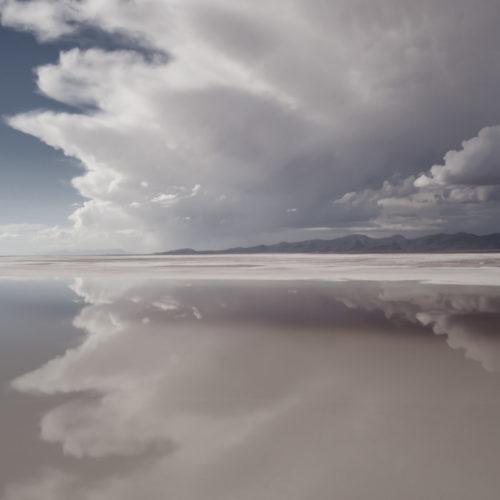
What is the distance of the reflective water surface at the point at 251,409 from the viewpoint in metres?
4.43

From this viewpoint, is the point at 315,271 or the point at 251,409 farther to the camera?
the point at 315,271

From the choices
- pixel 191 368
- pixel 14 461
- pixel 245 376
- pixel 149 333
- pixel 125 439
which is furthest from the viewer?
pixel 149 333

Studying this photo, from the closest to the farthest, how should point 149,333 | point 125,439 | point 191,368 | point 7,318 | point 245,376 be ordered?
point 125,439
point 245,376
point 191,368
point 149,333
point 7,318

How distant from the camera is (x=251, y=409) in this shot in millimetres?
6375

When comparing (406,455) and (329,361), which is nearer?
(406,455)

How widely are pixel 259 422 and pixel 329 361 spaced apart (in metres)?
3.61

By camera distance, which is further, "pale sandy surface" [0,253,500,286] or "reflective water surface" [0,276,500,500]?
"pale sandy surface" [0,253,500,286]

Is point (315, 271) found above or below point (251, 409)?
below

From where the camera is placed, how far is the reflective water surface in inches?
174

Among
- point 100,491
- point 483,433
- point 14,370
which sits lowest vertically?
point 483,433

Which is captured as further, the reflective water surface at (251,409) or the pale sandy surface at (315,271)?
the pale sandy surface at (315,271)

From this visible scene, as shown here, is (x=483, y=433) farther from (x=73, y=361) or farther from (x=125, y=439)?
(x=73, y=361)

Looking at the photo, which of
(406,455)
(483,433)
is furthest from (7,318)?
(483,433)

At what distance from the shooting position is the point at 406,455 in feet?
16.1
